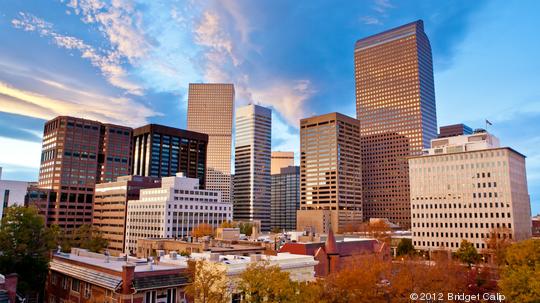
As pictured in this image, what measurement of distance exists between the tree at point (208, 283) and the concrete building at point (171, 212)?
133745 millimetres

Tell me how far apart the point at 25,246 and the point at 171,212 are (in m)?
100

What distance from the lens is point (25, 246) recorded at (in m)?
79.0

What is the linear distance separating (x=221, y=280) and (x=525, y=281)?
42.0 metres

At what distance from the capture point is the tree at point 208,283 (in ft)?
133

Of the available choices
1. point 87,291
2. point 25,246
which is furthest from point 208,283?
point 25,246

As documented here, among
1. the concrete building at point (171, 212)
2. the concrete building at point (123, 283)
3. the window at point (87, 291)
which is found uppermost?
the concrete building at point (171, 212)

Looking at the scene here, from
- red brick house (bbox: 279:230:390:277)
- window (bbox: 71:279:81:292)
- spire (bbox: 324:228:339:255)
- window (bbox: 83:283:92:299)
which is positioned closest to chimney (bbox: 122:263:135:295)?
window (bbox: 83:283:92:299)

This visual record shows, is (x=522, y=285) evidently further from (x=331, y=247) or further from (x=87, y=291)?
(x=87, y=291)

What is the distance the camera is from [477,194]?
17188 cm

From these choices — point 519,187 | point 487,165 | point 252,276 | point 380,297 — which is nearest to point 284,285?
point 252,276

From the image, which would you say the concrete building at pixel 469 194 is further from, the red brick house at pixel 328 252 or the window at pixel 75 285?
the window at pixel 75 285

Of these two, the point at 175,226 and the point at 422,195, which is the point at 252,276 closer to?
the point at 175,226

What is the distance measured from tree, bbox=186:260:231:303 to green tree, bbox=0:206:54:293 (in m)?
42.8

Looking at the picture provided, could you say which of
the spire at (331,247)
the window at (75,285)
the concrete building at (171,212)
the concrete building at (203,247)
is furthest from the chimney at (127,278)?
the concrete building at (171,212)
